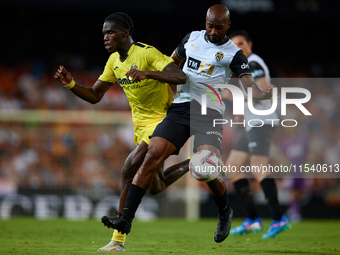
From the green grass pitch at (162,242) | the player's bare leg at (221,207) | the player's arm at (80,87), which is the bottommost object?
the green grass pitch at (162,242)

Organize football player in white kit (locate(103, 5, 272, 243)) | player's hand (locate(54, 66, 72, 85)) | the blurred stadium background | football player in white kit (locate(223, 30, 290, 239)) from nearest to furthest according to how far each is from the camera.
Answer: football player in white kit (locate(103, 5, 272, 243)) → player's hand (locate(54, 66, 72, 85)) → football player in white kit (locate(223, 30, 290, 239)) → the blurred stadium background

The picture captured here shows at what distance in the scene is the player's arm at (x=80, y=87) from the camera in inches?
218

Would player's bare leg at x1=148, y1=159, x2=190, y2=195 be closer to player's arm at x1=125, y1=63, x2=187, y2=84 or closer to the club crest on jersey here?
player's arm at x1=125, y1=63, x2=187, y2=84

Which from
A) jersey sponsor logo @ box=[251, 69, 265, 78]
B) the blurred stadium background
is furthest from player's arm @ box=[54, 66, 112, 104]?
the blurred stadium background

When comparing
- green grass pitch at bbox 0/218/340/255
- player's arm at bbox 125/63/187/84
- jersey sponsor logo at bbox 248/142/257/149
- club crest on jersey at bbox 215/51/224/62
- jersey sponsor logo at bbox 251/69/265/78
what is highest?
jersey sponsor logo at bbox 251/69/265/78

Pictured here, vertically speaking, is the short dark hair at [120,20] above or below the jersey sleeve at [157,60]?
above

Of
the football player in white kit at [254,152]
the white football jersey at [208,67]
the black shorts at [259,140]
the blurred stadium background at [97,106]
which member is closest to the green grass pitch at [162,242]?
the football player in white kit at [254,152]

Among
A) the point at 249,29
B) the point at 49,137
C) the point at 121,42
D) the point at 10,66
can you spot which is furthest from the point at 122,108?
the point at 121,42

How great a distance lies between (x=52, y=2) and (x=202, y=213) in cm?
671

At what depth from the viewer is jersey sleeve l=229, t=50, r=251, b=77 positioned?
538cm

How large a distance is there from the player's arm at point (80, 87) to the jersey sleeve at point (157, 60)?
690mm

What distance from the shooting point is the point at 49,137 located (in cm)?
1216

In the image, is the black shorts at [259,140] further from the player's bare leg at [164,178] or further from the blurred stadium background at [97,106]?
the blurred stadium background at [97,106]

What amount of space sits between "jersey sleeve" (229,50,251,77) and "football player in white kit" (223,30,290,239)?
6.43 ft
